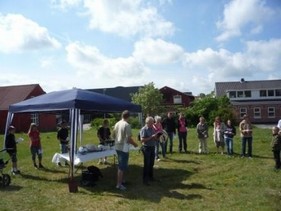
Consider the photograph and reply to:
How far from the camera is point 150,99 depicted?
60875mm

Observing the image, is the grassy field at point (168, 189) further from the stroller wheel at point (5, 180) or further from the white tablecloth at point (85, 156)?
the white tablecloth at point (85, 156)

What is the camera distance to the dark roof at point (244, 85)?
6038 cm

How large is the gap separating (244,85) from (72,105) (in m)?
53.4

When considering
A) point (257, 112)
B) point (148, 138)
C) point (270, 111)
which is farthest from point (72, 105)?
point (270, 111)

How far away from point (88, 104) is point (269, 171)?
6018 mm

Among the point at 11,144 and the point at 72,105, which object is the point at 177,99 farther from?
the point at 72,105

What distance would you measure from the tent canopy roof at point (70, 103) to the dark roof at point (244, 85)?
163ft

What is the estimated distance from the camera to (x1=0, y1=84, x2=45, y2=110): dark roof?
47.7 m

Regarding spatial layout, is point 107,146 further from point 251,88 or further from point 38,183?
point 251,88

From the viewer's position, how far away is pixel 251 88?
60.3 meters

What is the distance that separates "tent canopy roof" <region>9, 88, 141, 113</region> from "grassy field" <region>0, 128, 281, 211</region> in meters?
2.16

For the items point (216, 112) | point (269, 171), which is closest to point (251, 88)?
point (216, 112)

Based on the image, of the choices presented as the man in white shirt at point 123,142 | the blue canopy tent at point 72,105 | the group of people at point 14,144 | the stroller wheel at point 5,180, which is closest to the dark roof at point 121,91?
the group of people at point 14,144

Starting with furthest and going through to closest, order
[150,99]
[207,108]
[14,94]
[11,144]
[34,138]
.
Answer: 1. [150,99]
2. [14,94]
3. [207,108]
4. [34,138]
5. [11,144]
